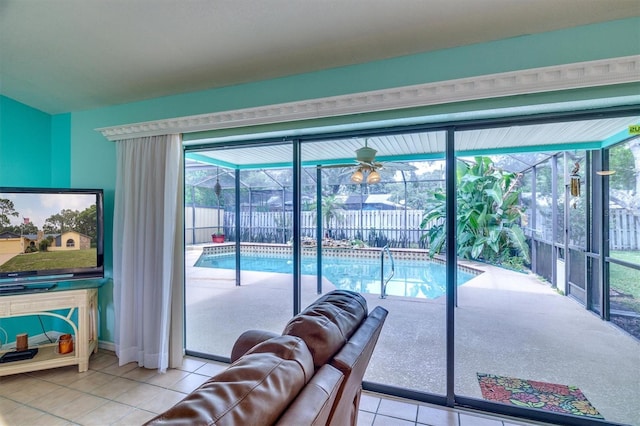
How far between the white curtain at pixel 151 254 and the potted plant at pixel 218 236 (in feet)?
8.28

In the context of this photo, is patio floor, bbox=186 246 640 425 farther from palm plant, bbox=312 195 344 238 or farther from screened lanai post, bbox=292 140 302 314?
palm plant, bbox=312 195 344 238

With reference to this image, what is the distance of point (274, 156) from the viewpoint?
4.07m

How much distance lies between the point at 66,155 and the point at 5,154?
471 mm

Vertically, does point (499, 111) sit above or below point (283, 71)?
below

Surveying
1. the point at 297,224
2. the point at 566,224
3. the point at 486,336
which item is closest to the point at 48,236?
the point at 297,224

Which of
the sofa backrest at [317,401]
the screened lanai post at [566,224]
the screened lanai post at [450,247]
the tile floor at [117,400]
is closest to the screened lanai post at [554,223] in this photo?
the screened lanai post at [566,224]

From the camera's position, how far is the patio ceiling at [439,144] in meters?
2.59

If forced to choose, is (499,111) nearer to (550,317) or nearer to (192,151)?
(192,151)

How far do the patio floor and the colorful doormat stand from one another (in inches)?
2.9

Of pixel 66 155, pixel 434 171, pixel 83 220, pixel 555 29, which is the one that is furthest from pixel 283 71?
pixel 66 155

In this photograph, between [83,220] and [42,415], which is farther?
[83,220]

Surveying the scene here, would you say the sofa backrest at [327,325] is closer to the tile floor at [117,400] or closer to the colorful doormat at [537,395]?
the tile floor at [117,400]

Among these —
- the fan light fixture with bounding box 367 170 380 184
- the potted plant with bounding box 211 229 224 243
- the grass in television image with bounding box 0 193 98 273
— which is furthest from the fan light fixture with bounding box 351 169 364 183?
the grass in television image with bounding box 0 193 98 273

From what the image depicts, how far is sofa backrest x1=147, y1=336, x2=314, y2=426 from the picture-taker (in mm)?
653
